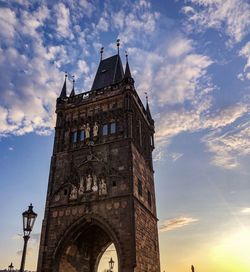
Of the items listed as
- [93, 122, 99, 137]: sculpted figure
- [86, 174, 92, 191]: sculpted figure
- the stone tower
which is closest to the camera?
the stone tower

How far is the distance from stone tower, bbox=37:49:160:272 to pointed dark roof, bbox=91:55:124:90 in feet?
9.51

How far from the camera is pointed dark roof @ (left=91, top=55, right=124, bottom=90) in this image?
29316 millimetres

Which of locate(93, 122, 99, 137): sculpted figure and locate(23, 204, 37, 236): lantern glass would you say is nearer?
locate(23, 204, 37, 236): lantern glass

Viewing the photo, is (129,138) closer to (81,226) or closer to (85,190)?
(85,190)

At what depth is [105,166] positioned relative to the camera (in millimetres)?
22016

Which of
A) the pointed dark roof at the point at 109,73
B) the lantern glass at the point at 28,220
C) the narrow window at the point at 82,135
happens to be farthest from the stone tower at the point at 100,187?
the lantern glass at the point at 28,220

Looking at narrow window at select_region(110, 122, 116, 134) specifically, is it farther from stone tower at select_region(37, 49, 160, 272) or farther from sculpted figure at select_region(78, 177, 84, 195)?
sculpted figure at select_region(78, 177, 84, 195)

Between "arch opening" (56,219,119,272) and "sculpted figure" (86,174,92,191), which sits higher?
"sculpted figure" (86,174,92,191)

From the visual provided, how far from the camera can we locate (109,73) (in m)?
30.6

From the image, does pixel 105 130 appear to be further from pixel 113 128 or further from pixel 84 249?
pixel 84 249

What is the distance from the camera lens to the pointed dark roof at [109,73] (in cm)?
2932

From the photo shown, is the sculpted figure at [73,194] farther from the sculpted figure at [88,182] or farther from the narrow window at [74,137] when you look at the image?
the narrow window at [74,137]

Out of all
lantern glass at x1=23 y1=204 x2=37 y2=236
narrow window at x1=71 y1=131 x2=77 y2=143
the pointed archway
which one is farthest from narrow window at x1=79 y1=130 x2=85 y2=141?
lantern glass at x1=23 y1=204 x2=37 y2=236

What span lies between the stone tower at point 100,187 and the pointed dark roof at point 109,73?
2900mm
